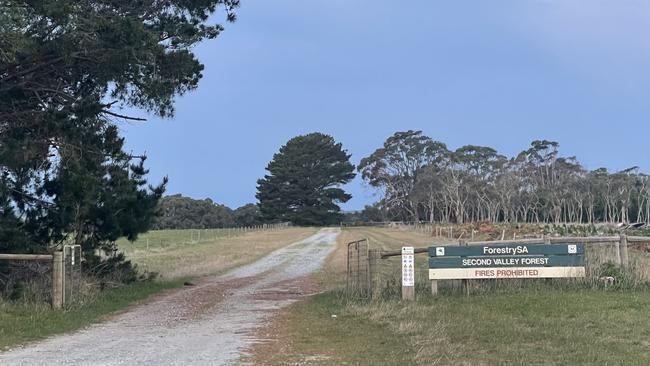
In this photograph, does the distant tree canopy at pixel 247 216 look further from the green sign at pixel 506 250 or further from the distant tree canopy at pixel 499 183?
the green sign at pixel 506 250

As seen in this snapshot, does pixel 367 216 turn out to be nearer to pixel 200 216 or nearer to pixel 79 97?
pixel 200 216

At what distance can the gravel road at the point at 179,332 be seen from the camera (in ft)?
30.4

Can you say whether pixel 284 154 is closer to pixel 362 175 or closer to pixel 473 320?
pixel 362 175

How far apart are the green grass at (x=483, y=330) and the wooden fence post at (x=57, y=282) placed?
4.72m

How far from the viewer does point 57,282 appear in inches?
552

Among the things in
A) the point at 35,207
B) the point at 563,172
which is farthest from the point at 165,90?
the point at 563,172

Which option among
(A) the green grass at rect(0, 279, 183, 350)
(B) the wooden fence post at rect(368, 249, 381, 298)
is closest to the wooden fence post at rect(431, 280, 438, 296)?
(B) the wooden fence post at rect(368, 249, 381, 298)

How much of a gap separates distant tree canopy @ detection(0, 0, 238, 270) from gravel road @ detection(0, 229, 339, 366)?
2.98m

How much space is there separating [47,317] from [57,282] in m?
1.26

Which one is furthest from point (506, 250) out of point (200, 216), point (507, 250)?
point (200, 216)

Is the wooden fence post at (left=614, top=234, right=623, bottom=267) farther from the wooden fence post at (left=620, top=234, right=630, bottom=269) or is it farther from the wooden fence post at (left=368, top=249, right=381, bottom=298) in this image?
the wooden fence post at (left=368, top=249, right=381, bottom=298)

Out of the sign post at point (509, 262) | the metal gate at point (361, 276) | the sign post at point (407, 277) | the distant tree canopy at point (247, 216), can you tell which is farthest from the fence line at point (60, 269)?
the distant tree canopy at point (247, 216)

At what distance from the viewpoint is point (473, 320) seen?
456 inches

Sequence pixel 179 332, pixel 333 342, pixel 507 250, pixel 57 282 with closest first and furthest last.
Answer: pixel 333 342
pixel 179 332
pixel 57 282
pixel 507 250
